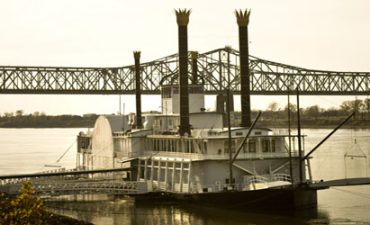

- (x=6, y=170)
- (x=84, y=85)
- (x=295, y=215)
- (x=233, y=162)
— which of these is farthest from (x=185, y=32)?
(x=84, y=85)

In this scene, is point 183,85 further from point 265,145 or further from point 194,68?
point 194,68

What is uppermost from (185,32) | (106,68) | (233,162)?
(106,68)

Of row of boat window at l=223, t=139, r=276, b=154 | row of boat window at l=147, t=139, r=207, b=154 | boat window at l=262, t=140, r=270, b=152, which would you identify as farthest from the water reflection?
boat window at l=262, t=140, r=270, b=152

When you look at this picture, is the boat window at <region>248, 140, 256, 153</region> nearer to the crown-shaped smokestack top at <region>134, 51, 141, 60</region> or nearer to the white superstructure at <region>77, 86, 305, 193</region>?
the white superstructure at <region>77, 86, 305, 193</region>

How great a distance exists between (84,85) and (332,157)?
2224 inches

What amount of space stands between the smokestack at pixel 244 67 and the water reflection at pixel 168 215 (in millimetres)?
→ 7766

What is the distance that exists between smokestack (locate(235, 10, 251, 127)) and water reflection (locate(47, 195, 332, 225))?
7766 mm

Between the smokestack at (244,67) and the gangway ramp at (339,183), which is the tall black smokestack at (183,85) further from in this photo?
the gangway ramp at (339,183)

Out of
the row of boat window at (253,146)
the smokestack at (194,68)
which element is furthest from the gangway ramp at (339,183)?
the smokestack at (194,68)

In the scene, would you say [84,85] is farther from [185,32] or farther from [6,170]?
[185,32]

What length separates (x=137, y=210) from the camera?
4081cm

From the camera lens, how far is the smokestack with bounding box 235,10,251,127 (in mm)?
44281

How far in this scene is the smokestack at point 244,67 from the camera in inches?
1743

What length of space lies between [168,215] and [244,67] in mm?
12086
